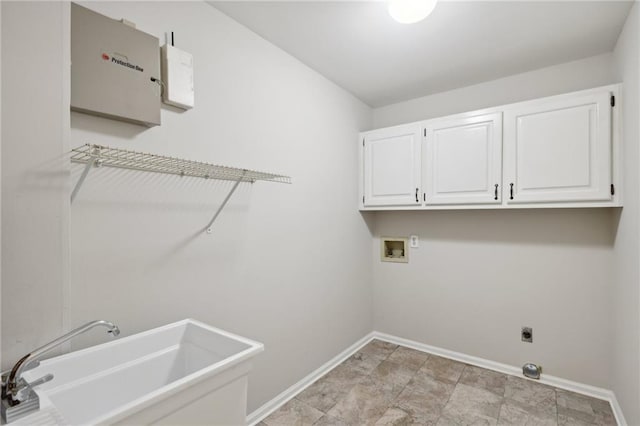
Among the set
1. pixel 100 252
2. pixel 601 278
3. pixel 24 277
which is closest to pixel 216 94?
pixel 100 252

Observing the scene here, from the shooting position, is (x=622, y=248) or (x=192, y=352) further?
(x=622, y=248)

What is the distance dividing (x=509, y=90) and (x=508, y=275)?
1.57 meters

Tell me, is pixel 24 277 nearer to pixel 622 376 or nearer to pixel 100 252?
pixel 100 252

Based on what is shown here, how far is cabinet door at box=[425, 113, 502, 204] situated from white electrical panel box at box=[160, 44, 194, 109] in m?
2.00

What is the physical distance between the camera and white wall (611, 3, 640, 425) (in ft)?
5.62

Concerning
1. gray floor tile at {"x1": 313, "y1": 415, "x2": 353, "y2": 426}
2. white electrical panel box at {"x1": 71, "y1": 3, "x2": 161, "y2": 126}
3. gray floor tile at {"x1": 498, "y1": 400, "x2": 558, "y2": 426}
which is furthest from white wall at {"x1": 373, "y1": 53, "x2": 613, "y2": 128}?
gray floor tile at {"x1": 313, "y1": 415, "x2": 353, "y2": 426}

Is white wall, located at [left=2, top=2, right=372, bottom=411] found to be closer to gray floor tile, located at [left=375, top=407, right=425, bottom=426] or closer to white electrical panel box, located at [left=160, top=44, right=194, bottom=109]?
white electrical panel box, located at [left=160, top=44, right=194, bottom=109]

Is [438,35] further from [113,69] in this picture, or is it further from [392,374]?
[392,374]

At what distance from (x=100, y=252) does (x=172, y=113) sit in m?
0.74

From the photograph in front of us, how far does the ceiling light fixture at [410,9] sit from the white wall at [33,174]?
1450 millimetres

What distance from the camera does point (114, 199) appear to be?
1.38 meters

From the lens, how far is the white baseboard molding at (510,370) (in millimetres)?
2217

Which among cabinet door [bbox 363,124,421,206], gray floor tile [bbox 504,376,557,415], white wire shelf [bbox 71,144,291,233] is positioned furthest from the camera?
cabinet door [bbox 363,124,421,206]

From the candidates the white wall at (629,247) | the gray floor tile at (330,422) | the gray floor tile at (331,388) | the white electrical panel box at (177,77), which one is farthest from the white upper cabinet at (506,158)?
the white electrical panel box at (177,77)
